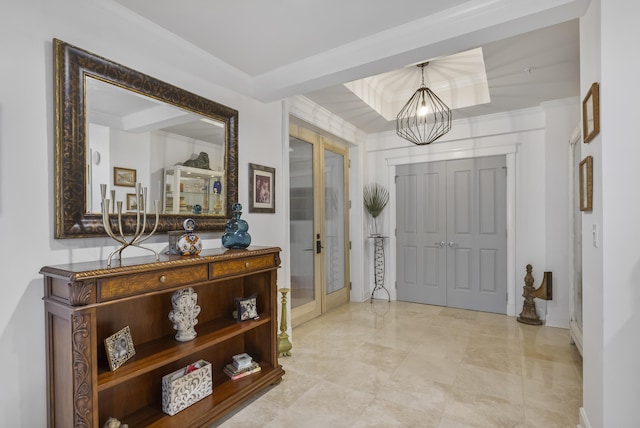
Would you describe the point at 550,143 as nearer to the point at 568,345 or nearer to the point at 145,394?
the point at 568,345

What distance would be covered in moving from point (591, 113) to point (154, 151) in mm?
2482

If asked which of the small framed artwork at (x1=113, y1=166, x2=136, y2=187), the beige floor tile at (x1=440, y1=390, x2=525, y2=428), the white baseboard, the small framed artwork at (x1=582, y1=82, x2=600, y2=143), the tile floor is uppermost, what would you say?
the small framed artwork at (x1=582, y1=82, x2=600, y2=143)

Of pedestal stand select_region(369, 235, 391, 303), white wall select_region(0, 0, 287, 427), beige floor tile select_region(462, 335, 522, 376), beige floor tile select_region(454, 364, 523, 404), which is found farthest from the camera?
pedestal stand select_region(369, 235, 391, 303)

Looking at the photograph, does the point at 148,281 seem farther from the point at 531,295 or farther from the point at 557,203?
the point at 557,203

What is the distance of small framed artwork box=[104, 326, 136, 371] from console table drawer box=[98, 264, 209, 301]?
1.02 feet

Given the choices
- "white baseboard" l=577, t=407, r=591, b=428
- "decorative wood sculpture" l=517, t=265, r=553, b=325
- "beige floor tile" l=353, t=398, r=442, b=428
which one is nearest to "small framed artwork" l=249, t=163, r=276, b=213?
"beige floor tile" l=353, t=398, r=442, b=428

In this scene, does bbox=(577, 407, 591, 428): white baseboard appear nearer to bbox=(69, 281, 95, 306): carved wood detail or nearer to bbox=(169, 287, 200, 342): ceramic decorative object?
bbox=(169, 287, 200, 342): ceramic decorative object

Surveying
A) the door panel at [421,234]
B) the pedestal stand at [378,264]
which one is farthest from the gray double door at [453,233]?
the pedestal stand at [378,264]

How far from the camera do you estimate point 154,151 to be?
6.89 ft

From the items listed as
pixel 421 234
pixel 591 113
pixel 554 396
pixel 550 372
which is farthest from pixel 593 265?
pixel 421 234

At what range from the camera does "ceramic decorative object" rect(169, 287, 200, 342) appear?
2.00m

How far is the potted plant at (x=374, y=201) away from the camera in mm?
4875

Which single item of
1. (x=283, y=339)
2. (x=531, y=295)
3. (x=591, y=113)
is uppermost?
(x=591, y=113)

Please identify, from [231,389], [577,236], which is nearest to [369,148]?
[577,236]
